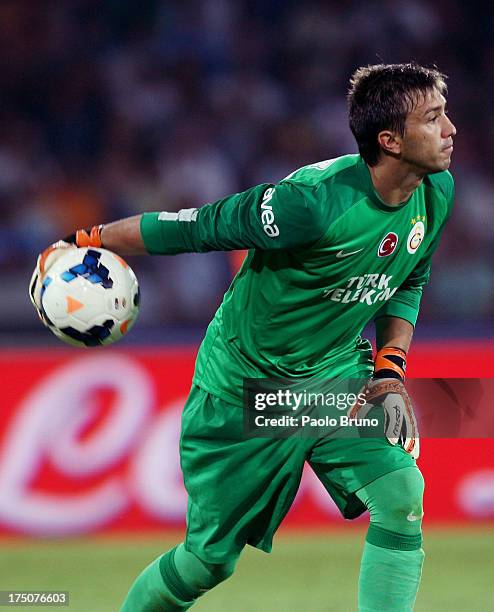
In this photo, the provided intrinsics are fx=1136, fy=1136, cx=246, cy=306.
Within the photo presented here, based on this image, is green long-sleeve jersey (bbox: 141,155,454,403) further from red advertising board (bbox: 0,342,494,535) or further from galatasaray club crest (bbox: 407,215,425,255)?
red advertising board (bbox: 0,342,494,535)

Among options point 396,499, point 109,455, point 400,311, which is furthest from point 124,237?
point 109,455

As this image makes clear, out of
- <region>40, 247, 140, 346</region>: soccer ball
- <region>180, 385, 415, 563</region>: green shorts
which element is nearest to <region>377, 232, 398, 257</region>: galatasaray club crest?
<region>180, 385, 415, 563</region>: green shorts

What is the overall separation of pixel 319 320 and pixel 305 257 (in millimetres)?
246

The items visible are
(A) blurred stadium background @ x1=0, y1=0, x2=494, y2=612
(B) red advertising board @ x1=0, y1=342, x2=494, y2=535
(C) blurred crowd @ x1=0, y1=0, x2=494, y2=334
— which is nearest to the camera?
(A) blurred stadium background @ x1=0, y1=0, x2=494, y2=612

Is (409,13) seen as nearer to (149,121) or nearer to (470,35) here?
(470,35)

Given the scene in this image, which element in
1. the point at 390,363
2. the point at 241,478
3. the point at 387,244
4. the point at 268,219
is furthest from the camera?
the point at 390,363

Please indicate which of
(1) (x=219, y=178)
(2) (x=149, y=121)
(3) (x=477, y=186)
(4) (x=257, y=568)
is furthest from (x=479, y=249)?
(4) (x=257, y=568)

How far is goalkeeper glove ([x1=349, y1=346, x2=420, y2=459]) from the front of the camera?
3705 millimetres

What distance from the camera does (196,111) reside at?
8547mm

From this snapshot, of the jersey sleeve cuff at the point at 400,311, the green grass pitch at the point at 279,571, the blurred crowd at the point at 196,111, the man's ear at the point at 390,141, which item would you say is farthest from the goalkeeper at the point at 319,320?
Result: the blurred crowd at the point at 196,111

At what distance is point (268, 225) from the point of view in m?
3.40

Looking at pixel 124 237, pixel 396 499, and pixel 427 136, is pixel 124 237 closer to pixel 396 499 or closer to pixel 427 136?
pixel 427 136

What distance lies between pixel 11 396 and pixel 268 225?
3214 millimetres

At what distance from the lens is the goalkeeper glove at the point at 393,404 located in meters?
3.71
